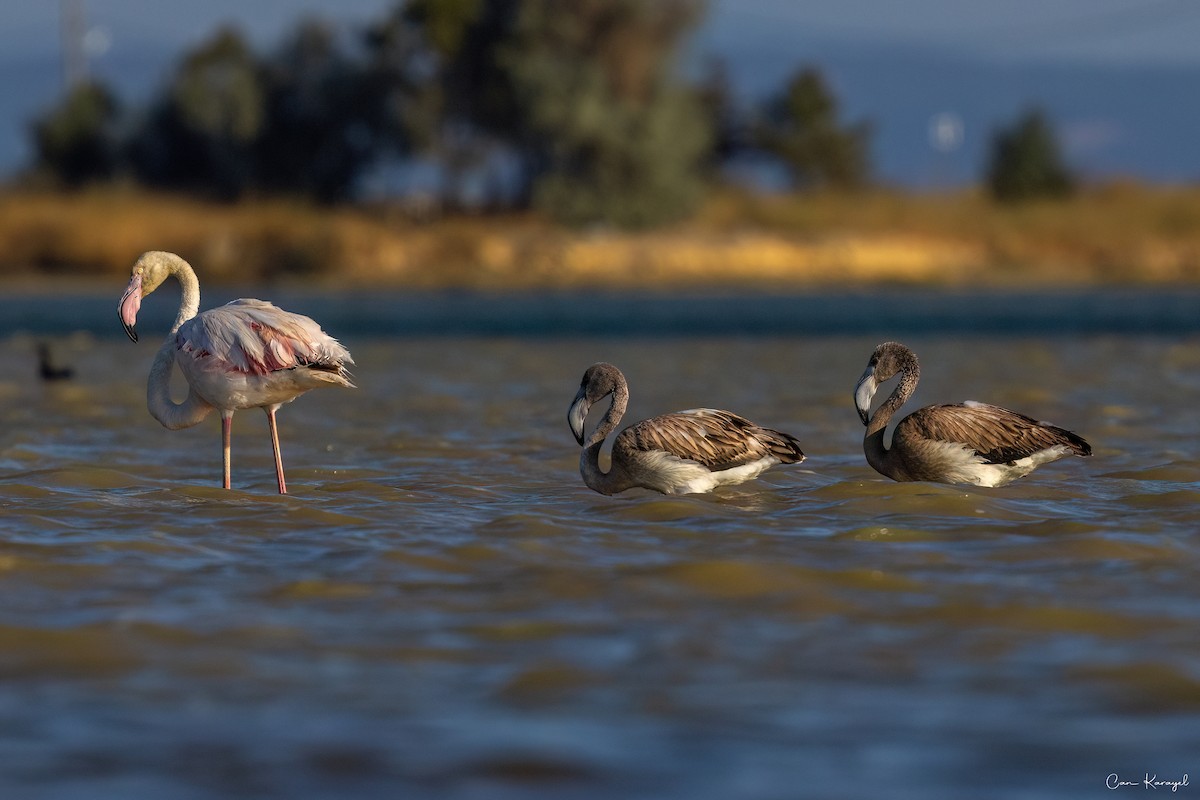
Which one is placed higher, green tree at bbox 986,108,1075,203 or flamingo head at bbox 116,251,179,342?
green tree at bbox 986,108,1075,203

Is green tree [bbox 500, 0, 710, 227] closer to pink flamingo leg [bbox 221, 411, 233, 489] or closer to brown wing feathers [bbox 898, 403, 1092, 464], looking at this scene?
pink flamingo leg [bbox 221, 411, 233, 489]

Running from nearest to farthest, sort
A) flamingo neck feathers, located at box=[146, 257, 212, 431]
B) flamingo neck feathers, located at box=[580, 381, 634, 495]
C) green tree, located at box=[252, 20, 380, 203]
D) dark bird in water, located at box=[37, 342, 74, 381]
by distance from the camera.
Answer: flamingo neck feathers, located at box=[580, 381, 634, 495] < flamingo neck feathers, located at box=[146, 257, 212, 431] < dark bird in water, located at box=[37, 342, 74, 381] < green tree, located at box=[252, 20, 380, 203]

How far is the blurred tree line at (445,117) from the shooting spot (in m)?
52.7

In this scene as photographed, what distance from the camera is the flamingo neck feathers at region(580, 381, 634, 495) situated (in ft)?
32.2

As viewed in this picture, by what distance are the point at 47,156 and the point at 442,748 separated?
5710 cm

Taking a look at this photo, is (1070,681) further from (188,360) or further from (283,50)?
(283,50)

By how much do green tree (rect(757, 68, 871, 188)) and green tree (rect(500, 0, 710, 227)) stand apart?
1026 cm

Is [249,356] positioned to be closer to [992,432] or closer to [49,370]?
[992,432]

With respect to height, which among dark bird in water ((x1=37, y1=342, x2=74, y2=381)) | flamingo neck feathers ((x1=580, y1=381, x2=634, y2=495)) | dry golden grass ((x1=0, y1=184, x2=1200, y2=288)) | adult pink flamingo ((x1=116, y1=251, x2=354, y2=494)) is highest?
dry golden grass ((x1=0, y1=184, x2=1200, y2=288))

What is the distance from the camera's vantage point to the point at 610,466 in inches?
395

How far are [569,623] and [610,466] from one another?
3.42 metres

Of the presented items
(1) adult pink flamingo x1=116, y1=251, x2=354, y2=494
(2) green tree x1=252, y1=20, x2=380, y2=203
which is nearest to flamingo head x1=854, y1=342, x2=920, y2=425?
(1) adult pink flamingo x1=116, y1=251, x2=354, y2=494

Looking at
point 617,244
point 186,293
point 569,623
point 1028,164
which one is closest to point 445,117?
point 617,244

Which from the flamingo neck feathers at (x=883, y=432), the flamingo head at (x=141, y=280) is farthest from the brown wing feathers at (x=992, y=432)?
the flamingo head at (x=141, y=280)
